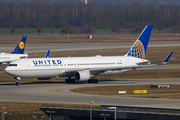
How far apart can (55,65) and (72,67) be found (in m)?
3.36

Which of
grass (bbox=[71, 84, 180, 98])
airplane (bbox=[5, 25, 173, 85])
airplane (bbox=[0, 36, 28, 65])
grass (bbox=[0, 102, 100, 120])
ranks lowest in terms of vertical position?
grass (bbox=[0, 102, 100, 120])

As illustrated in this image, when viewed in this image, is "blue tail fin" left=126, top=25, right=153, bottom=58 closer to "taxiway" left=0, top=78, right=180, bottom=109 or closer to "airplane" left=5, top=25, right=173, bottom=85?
"airplane" left=5, top=25, right=173, bottom=85

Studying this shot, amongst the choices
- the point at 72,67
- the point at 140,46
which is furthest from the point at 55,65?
the point at 140,46

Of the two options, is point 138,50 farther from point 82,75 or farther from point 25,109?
point 25,109

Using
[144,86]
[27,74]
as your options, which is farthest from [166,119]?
[27,74]

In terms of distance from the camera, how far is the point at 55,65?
199ft

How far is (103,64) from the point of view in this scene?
6500 cm

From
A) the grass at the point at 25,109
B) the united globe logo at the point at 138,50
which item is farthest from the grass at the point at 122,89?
the united globe logo at the point at 138,50

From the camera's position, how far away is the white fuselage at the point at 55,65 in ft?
191

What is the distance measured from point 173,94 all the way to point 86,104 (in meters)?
14.5

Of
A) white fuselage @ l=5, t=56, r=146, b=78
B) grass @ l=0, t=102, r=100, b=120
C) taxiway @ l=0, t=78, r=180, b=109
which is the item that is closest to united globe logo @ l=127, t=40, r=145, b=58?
white fuselage @ l=5, t=56, r=146, b=78

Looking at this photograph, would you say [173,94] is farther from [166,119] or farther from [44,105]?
[44,105]

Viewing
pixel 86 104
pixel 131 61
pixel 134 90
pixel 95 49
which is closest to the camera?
pixel 86 104

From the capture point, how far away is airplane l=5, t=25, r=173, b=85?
192 ft
